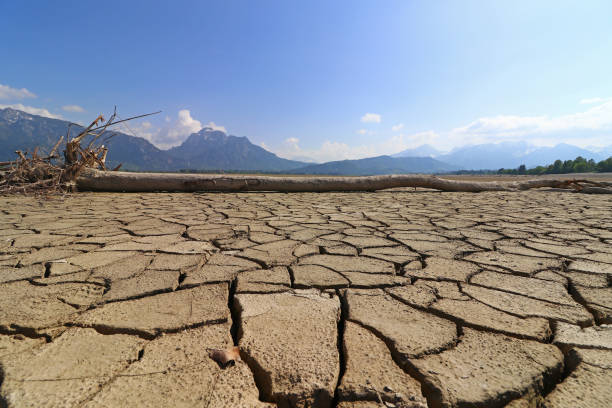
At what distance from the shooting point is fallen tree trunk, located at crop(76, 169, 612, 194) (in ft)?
15.2

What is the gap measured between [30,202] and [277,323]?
13.3ft

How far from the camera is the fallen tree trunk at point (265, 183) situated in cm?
463

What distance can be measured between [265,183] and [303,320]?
439 cm

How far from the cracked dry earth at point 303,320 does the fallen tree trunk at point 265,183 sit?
2.88m

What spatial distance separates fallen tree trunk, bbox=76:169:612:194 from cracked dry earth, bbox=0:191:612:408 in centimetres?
288

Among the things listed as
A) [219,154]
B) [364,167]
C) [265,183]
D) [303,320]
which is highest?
[219,154]

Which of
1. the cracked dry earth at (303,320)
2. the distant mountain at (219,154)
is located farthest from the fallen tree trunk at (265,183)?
the distant mountain at (219,154)

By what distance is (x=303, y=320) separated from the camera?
97 cm

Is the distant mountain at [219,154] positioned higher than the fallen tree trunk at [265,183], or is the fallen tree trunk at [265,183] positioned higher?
the distant mountain at [219,154]

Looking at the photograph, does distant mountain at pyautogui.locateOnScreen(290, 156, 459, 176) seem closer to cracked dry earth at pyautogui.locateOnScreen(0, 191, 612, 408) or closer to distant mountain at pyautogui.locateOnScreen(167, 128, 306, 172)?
distant mountain at pyautogui.locateOnScreen(167, 128, 306, 172)

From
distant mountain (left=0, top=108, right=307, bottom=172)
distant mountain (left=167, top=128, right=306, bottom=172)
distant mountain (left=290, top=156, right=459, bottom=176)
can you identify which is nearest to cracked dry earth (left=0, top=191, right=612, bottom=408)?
distant mountain (left=0, top=108, right=307, bottom=172)

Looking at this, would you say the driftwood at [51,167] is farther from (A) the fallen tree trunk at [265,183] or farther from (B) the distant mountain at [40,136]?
(B) the distant mountain at [40,136]

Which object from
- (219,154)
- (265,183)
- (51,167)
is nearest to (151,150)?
(219,154)

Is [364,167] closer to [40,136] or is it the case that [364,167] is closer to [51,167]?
[40,136]
